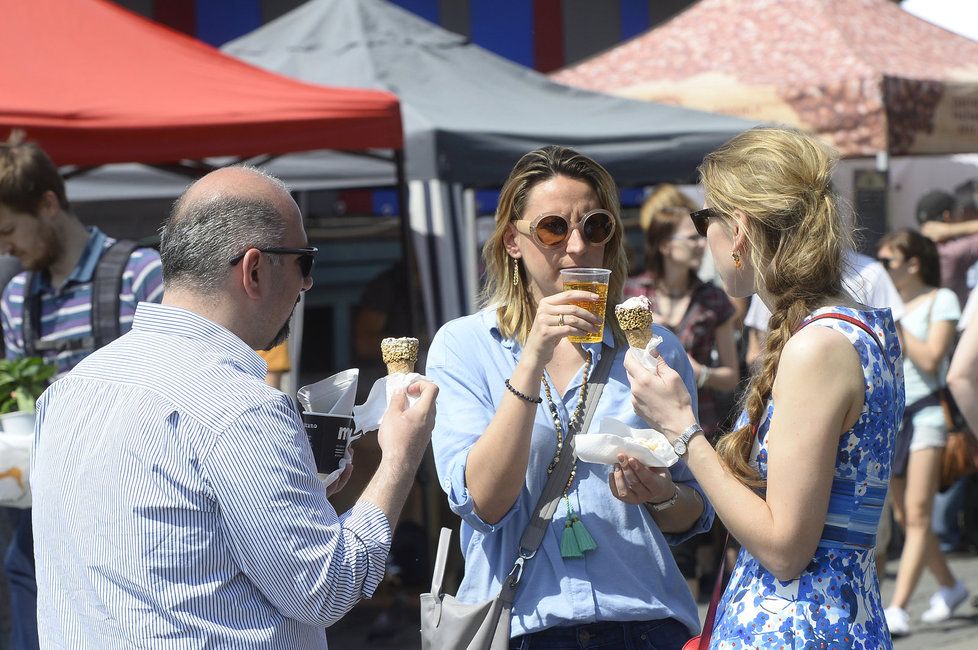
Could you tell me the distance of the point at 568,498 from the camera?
8.07 ft

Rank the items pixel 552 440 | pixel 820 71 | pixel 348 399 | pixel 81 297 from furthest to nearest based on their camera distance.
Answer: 1. pixel 820 71
2. pixel 81 297
3. pixel 552 440
4. pixel 348 399

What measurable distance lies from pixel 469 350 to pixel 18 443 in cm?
156

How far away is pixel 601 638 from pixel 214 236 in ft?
3.83

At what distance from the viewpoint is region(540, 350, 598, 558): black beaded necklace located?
240 cm

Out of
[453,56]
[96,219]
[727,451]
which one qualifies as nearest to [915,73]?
[453,56]

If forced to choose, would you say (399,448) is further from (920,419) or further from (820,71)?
(820,71)

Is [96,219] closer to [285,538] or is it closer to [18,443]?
[18,443]

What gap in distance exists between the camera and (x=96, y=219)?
7605mm

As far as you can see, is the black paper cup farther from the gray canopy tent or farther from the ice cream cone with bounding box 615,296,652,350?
the gray canopy tent

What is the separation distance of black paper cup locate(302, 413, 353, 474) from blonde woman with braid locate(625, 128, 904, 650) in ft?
1.86

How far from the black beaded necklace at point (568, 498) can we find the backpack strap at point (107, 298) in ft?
5.98

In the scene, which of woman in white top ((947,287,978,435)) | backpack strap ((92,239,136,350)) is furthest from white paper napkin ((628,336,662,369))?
backpack strap ((92,239,136,350))

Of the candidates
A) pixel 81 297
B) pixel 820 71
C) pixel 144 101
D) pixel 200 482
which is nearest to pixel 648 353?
pixel 200 482

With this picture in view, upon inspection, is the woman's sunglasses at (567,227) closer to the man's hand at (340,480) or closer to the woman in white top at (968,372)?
the man's hand at (340,480)
